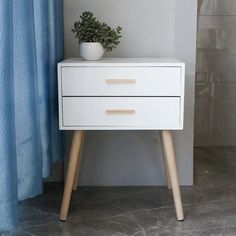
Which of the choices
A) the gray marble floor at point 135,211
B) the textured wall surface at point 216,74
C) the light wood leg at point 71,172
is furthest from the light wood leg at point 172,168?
the textured wall surface at point 216,74

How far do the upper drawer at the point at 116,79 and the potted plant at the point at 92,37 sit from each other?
15 centimetres

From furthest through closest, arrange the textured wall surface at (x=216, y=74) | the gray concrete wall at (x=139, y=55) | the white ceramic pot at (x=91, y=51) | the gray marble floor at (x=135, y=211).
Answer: the textured wall surface at (x=216, y=74)
the gray concrete wall at (x=139, y=55)
the white ceramic pot at (x=91, y=51)
the gray marble floor at (x=135, y=211)

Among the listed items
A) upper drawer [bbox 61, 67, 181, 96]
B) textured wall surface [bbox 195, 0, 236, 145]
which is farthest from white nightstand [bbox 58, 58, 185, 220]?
textured wall surface [bbox 195, 0, 236, 145]

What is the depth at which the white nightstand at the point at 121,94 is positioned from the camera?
1614 millimetres

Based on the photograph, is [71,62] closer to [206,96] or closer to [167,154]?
[167,154]

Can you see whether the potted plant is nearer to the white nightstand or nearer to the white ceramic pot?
the white ceramic pot

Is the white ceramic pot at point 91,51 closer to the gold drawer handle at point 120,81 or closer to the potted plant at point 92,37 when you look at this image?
the potted plant at point 92,37

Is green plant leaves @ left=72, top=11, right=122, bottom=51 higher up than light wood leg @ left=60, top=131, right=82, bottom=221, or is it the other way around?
green plant leaves @ left=72, top=11, right=122, bottom=51

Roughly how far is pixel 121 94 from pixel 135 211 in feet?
1.67

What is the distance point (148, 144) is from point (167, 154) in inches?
15.8

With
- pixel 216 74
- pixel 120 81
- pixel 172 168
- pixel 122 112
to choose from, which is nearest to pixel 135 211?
pixel 172 168

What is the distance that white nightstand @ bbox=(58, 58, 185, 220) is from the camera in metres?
1.61

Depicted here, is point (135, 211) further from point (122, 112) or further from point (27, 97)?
point (27, 97)

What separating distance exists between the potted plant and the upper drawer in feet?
0.50
